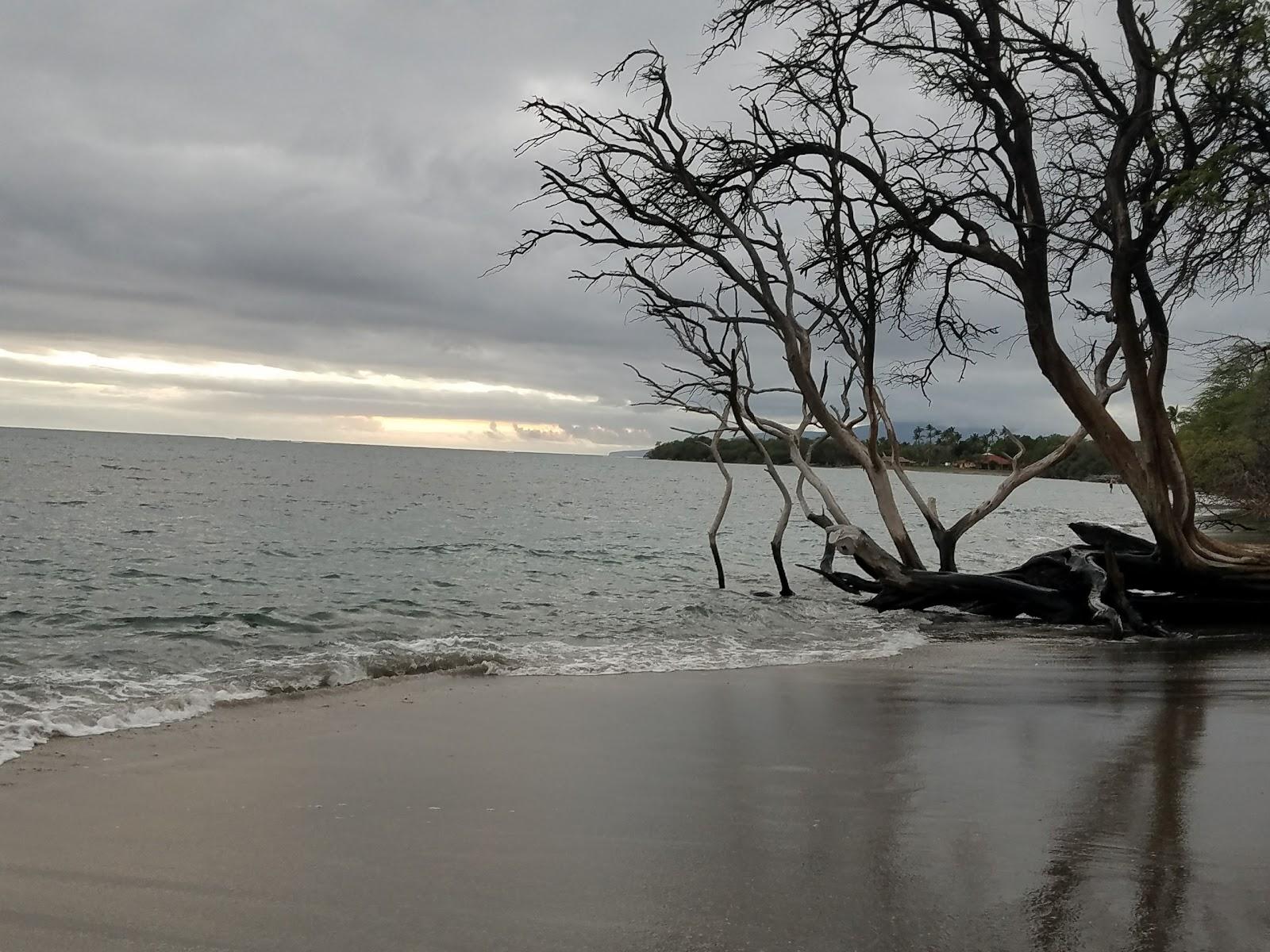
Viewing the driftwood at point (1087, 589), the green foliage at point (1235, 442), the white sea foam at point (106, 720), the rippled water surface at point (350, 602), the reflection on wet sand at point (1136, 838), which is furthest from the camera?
the green foliage at point (1235, 442)

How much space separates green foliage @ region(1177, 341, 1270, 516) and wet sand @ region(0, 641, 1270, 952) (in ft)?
71.4

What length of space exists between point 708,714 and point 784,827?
2.92 metres

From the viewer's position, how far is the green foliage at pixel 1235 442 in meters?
35.1

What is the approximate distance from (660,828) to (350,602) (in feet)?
39.4

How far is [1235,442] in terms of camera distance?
155ft

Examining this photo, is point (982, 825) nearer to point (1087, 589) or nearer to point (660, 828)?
point (660, 828)

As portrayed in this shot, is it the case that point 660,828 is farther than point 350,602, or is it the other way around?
point 350,602

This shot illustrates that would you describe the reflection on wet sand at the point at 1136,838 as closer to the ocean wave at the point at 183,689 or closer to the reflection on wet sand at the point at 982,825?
the reflection on wet sand at the point at 982,825

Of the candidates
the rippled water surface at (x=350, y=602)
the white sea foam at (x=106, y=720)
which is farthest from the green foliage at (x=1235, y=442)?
the white sea foam at (x=106, y=720)

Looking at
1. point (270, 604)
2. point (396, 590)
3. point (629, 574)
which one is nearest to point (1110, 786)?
point (270, 604)

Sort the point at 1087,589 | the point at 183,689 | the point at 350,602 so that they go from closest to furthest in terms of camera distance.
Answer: the point at 183,689
the point at 1087,589
the point at 350,602

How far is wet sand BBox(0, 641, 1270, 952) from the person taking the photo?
11.3ft

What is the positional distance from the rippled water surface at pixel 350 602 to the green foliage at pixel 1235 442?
302 inches

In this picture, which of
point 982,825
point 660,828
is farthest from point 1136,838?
point 660,828
